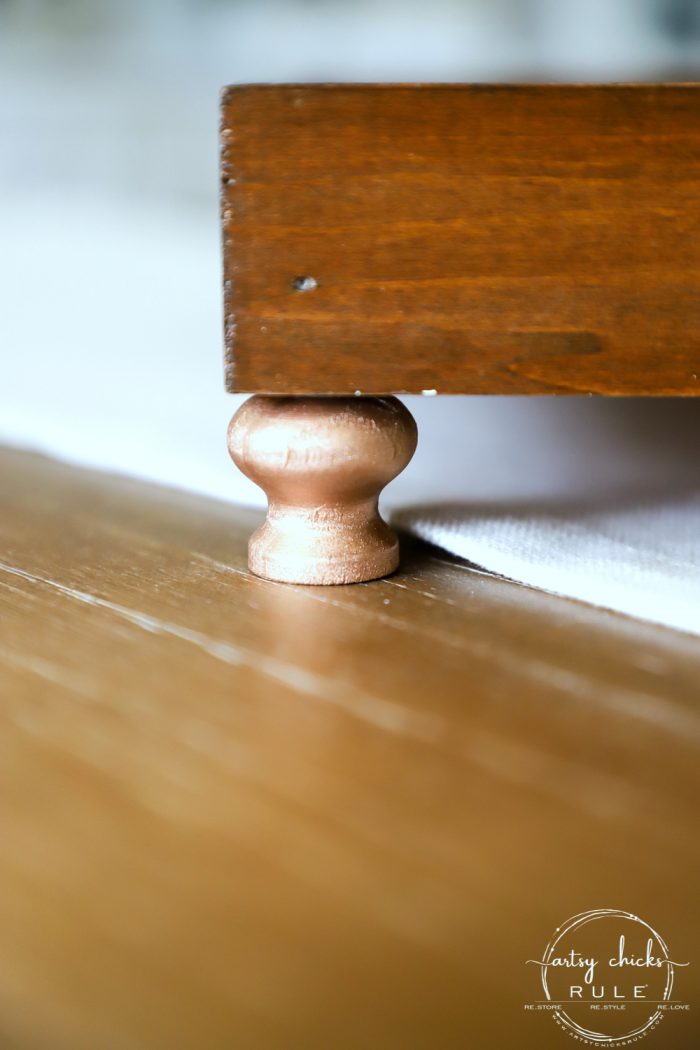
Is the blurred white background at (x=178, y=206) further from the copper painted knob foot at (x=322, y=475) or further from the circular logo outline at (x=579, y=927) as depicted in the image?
the circular logo outline at (x=579, y=927)

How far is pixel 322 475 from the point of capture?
0.74 meters

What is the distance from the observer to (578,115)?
0.66m

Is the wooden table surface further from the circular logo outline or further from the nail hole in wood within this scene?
the nail hole in wood

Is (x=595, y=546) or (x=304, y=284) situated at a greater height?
(x=304, y=284)

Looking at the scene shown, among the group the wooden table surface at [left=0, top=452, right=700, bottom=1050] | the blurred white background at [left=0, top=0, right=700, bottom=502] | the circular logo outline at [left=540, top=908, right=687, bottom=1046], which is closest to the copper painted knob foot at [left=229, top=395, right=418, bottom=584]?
the wooden table surface at [left=0, top=452, right=700, bottom=1050]

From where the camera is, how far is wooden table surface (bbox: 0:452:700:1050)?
0.36 metres

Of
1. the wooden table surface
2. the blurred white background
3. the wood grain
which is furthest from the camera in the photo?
the blurred white background

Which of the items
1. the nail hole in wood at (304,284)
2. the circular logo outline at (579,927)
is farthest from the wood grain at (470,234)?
the circular logo outline at (579,927)

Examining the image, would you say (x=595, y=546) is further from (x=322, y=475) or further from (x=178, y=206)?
(x=178, y=206)

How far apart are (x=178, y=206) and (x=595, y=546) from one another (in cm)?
79

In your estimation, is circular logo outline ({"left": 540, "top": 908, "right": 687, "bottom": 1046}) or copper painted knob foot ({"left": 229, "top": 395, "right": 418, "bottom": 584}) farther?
copper painted knob foot ({"left": 229, "top": 395, "right": 418, "bottom": 584})

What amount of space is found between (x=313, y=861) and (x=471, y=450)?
0.81 metres

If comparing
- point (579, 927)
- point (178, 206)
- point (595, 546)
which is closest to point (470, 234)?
point (595, 546)

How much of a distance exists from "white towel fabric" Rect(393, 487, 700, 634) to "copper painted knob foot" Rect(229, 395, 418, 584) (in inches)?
3.1
